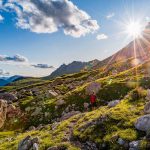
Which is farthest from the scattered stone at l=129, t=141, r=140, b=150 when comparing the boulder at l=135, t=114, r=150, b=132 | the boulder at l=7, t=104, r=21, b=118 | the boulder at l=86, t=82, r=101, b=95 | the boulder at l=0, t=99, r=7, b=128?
the boulder at l=7, t=104, r=21, b=118

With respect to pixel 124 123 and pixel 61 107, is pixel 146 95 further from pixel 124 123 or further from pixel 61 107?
pixel 61 107

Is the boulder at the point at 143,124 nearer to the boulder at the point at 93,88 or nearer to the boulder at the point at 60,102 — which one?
the boulder at the point at 93,88

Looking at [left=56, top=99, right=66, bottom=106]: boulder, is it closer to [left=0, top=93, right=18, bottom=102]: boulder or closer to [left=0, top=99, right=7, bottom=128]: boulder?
[left=0, top=99, right=7, bottom=128]: boulder

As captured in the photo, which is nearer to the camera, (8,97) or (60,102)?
(60,102)

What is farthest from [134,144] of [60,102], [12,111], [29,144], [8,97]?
[8,97]

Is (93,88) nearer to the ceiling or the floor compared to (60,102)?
nearer to the ceiling

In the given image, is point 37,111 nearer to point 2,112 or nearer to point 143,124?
point 2,112

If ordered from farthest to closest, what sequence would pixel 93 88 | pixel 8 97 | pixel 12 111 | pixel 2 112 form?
pixel 8 97
pixel 12 111
pixel 93 88
pixel 2 112

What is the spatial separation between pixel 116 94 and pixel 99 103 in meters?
3.36

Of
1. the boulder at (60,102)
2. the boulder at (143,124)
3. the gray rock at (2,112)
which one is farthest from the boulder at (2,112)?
the boulder at (143,124)

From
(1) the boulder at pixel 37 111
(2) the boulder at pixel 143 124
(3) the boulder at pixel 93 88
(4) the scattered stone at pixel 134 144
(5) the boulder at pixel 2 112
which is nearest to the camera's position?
(4) the scattered stone at pixel 134 144

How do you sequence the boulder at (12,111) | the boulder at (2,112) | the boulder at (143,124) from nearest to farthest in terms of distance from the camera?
the boulder at (143,124)
the boulder at (2,112)
the boulder at (12,111)

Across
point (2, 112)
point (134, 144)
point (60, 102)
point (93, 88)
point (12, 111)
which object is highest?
point (93, 88)

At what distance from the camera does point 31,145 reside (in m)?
25.8
